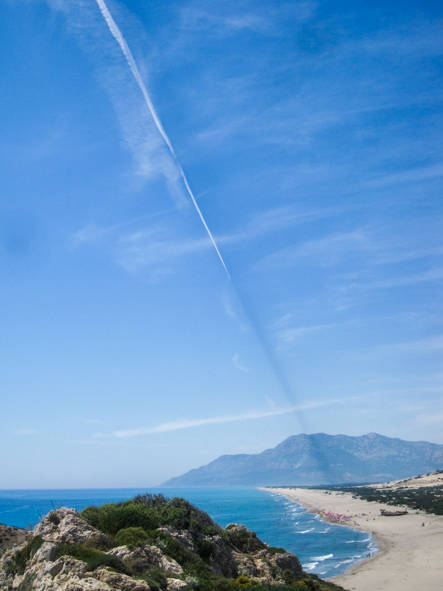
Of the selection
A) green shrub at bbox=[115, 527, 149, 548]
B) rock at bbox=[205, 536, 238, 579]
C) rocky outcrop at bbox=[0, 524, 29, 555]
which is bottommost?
rocky outcrop at bbox=[0, 524, 29, 555]

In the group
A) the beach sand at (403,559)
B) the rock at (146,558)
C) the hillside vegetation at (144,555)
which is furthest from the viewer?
the beach sand at (403,559)

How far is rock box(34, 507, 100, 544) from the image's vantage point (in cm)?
1877

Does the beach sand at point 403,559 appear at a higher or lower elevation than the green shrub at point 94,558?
lower

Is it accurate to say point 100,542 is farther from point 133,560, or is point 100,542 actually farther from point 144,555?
point 133,560

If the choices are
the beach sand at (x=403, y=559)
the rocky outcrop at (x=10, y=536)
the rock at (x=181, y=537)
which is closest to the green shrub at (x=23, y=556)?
the rock at (x=181, y=537)

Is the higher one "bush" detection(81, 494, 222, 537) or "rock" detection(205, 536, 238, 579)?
"bush" detection(81, 494, 222, 537)

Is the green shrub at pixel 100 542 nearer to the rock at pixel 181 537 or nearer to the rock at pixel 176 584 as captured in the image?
the rock at pixel 181 537

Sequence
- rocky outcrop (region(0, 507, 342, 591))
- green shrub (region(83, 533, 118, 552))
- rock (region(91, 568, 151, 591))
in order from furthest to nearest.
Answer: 1. green shrub (region(83, 533, 118, 552))
2. rocky outcrop (region(0, 507, 342, 591))
3. rock (region(91, 568, 151, 591))

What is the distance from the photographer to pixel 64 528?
19.4m

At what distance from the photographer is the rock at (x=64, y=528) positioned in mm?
18766

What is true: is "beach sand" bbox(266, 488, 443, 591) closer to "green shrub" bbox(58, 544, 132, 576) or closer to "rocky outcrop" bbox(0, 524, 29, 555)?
"rocky outcrop" bbox(0, 524, 29, 555)

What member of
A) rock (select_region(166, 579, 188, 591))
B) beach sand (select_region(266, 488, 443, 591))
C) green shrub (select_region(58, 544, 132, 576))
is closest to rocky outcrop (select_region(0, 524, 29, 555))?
green shrub (select_region(58, 544, 132, 576))

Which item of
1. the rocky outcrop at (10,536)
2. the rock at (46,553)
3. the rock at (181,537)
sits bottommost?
the rocky outcrop at (10,536)

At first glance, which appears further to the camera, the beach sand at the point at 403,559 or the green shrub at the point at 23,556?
the beach sand at the point at 403,559
